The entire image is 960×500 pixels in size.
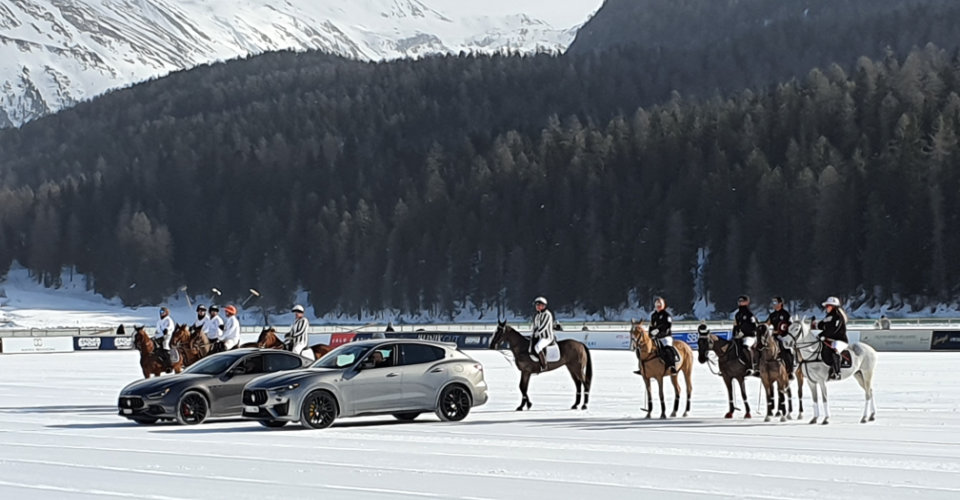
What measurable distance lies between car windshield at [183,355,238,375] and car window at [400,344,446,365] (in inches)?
130

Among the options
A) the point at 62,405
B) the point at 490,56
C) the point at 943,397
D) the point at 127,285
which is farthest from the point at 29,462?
the point at 490,56

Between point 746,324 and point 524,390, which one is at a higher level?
point 746,324

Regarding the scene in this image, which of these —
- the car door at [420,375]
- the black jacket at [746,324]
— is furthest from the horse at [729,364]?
the car door at [420,375]

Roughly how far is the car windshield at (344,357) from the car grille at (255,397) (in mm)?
1326

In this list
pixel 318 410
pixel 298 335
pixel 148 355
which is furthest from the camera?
pixel 148 355

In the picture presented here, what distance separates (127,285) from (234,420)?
127290mm

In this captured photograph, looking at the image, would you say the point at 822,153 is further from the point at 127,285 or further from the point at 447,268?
the point at 127,285

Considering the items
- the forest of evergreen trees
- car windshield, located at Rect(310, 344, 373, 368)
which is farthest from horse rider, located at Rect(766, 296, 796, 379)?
the forest of evergreen trees

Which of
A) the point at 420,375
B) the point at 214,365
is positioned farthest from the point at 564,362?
the point at 214,365

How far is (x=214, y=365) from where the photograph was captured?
80.4 feet

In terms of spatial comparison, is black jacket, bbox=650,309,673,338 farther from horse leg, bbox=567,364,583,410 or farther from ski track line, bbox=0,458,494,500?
ski track line, bbox=0,458,494,500

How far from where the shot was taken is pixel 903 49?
168 metres

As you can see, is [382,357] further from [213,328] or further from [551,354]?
[213,328]

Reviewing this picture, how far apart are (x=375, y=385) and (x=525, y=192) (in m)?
101
